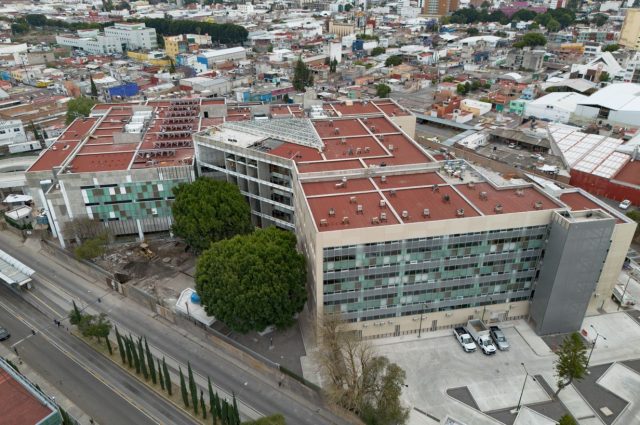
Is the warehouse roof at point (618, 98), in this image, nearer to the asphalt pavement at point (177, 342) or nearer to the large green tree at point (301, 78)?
the large green tree at point (301, 78)

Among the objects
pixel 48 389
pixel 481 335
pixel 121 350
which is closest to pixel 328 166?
pixel 481 335

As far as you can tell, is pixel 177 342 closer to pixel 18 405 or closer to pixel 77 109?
pixel 18 405

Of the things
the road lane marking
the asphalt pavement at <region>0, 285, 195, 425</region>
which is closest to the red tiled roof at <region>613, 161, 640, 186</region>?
the asphalt pavement at <region>0, 285, 195, 425</region>

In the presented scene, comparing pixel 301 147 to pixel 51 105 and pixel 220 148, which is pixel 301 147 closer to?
pixel 220 148

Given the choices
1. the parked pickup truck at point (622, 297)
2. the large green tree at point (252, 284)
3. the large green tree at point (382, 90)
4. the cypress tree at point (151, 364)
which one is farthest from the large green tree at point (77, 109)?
the parked pickup truck at point (622, 297)

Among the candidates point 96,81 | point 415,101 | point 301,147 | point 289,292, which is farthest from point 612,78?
point 96,81

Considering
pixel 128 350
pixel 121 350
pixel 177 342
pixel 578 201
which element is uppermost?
pixel 578 201

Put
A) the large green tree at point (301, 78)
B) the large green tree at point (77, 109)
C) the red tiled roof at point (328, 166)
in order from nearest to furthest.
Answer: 1. the red tiled roof at point (328, 166)
2. the large green tree at point (77, 109)
3. the large green tree at point (301, 78)
